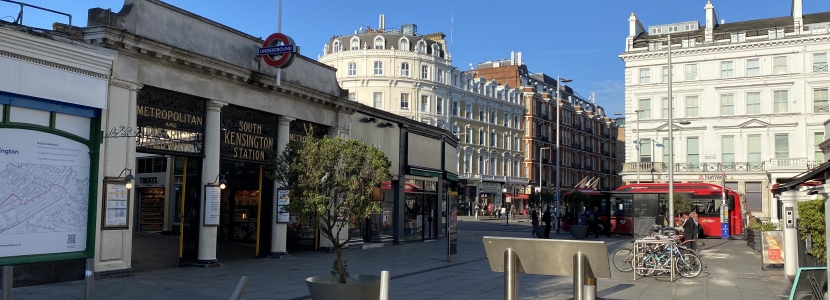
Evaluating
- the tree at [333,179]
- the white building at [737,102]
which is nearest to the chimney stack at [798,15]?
the white building at [737,102]

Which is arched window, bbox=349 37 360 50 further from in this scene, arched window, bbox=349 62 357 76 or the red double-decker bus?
the red double-decker bus

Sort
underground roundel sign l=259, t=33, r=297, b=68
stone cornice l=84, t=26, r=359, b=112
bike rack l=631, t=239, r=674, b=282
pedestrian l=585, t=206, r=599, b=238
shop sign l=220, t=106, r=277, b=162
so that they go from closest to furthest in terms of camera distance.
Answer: stone cornice l=84, t=26, r=359, b=112 → bike rack l=631, t=239, r=674, b=282 → shop sign l=220, t=106, r=277, b=162 → underground roundel sign l=259, t=33, r=297, b=68 → pedestrian l=585, t=206, r=599, b=238

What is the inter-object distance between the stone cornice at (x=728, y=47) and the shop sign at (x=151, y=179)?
40.8 meters

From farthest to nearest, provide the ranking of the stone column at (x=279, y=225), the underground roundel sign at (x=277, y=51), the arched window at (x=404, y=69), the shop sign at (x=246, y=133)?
the arched window at (x=404, y=69), the stone column at (x=279, y=225), the underground roundel sign at (x=277, y=51), the shop sign at (x=246, y=133)

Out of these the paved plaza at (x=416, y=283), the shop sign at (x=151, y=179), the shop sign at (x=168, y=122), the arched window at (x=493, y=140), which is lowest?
the paved plaza at (x=416, y=283)

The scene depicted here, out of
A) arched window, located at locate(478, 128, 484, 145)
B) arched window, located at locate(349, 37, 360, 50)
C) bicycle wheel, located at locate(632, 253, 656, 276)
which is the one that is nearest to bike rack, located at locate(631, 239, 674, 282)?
bicycle wheel, located at locate(632, 253, 656, 276)

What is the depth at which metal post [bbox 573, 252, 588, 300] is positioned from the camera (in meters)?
6.04

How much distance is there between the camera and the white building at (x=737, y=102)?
51500 millimetres

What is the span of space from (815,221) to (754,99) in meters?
45.7

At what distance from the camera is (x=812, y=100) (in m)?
51.4

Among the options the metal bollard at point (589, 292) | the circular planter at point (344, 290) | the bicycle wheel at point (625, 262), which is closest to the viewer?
the metal bollard at point (589, 292)

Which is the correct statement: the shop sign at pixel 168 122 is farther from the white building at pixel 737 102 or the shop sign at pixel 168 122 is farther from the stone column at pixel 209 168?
the white building at pixel 737 102

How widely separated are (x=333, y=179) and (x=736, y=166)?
167ft

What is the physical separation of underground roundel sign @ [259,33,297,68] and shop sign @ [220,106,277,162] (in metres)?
1.57
